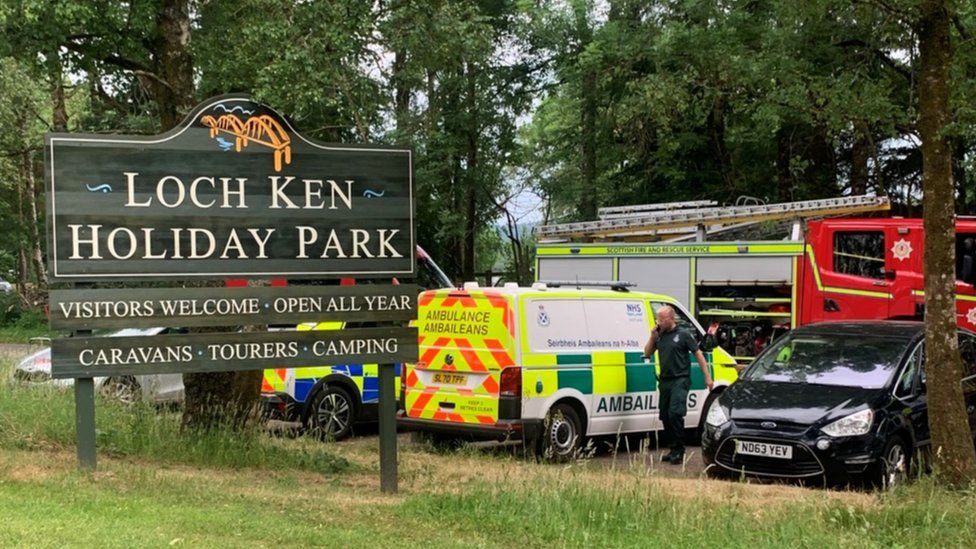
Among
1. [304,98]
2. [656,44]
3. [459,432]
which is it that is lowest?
[459,432]

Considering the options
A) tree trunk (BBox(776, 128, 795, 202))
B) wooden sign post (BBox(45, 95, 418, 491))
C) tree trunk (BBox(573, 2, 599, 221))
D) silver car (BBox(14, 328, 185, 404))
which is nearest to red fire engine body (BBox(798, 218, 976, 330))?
tree trunk (BBox(776, 128, 795, 202))

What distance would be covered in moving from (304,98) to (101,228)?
5650 millimetres

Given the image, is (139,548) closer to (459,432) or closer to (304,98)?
(459,432)

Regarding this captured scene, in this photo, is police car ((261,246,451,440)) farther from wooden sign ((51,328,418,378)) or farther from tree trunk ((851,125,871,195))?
tree trunk ((851,125,871,195))

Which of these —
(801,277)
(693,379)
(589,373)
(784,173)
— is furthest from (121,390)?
(784,173)

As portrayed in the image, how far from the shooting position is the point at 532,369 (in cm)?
998

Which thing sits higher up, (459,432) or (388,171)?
(388,171)

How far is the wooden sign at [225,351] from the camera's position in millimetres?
6930

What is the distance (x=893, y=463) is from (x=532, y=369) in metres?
3.64

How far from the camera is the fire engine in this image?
46.9ft

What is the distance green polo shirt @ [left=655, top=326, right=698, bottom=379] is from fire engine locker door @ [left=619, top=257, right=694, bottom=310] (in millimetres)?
5151

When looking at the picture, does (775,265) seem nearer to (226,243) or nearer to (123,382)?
(123,382)

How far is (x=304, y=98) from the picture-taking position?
12.2m

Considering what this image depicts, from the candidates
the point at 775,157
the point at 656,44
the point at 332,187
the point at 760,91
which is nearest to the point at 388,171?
the point at 332,187
